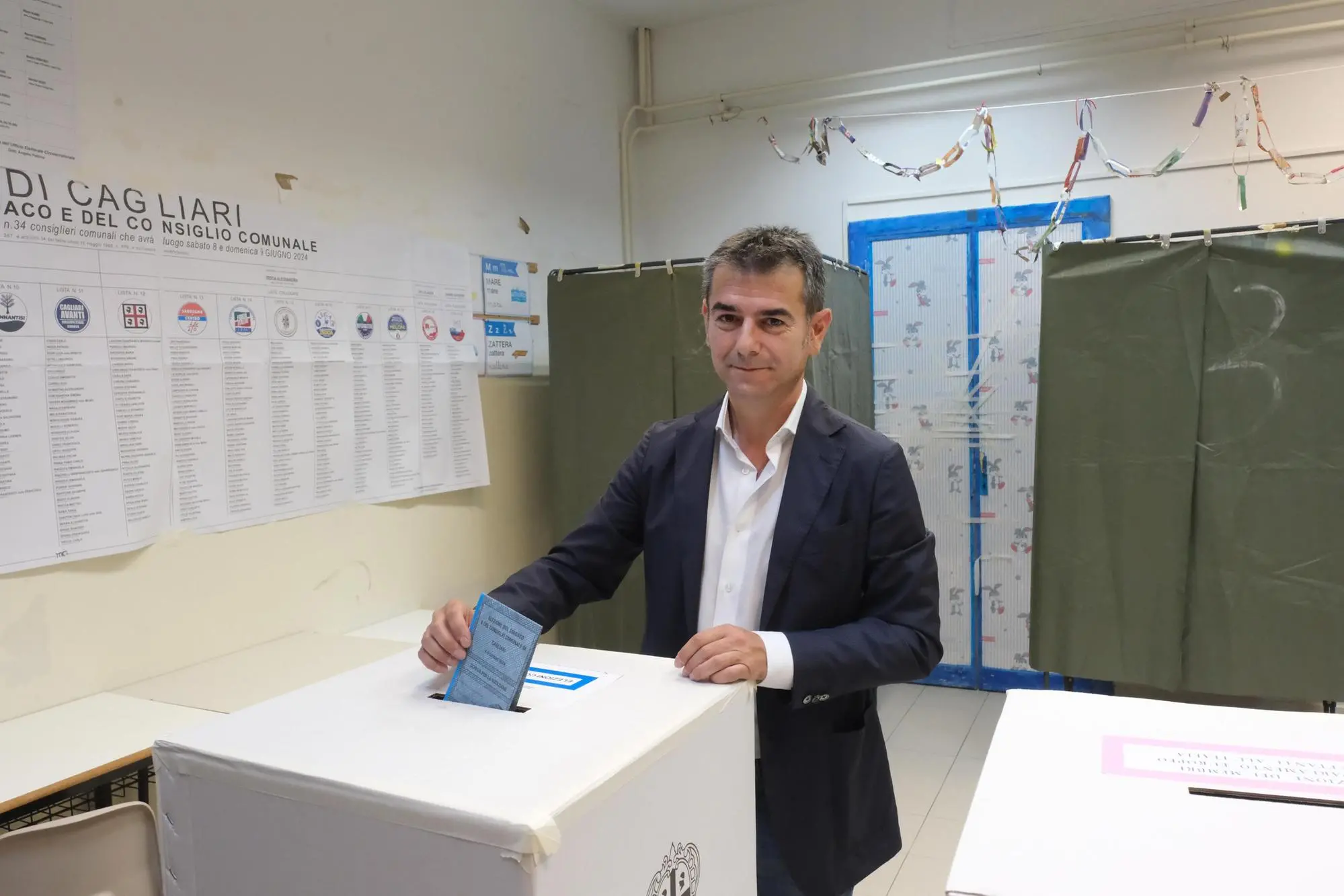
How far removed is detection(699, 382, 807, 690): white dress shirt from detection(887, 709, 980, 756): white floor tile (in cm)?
236

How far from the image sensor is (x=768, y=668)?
42.1 inches

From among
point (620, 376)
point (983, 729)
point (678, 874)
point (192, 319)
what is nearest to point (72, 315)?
point (192, 319)

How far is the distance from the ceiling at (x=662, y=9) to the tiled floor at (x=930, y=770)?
2995 mm

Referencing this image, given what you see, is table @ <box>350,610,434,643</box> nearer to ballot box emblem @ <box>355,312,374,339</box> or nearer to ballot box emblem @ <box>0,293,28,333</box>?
ballot box emblem @ <box>355,312,374,339</box>

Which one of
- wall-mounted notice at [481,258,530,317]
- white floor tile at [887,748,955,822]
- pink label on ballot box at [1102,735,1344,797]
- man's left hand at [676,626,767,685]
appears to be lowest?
white floor tile at [887,748,955,822]

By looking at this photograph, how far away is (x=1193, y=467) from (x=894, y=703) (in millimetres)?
1613

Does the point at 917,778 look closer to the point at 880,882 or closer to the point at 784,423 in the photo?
the point at 880,882

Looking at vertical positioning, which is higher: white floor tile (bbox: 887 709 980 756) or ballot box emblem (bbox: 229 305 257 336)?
ballot box emblem (bbox: 229 305 257 336)

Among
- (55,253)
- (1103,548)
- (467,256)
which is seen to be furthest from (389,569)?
(1103,548)

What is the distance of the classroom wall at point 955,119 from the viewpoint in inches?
131

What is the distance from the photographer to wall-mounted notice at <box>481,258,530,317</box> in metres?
3.30

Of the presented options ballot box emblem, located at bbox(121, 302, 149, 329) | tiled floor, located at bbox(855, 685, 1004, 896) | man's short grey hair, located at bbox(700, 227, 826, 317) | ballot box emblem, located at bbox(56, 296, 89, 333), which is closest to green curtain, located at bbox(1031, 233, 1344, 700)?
tiled floor, located at bbox(855, 685, 1004, 896)

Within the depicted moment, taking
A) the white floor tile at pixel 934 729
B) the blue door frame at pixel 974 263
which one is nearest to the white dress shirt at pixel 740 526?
the white floor tile at pixel 934 729

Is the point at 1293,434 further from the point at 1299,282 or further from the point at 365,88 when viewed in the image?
the point at 365,88
